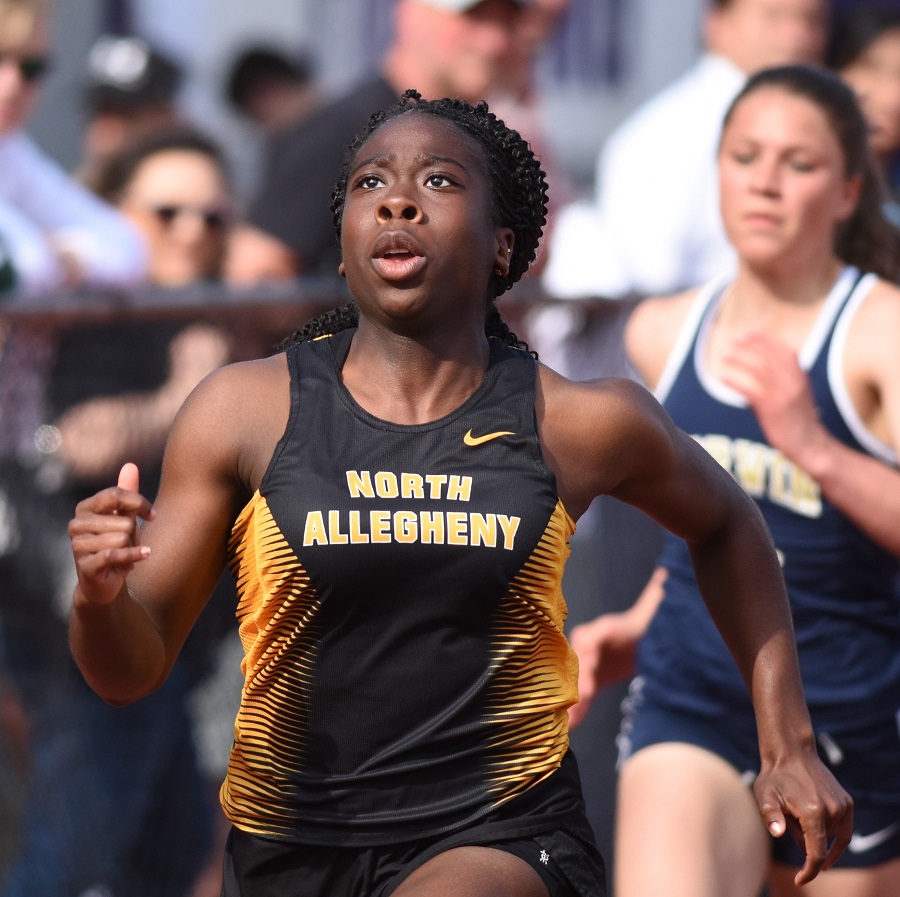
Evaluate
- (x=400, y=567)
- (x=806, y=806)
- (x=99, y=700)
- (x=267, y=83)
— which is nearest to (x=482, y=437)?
(x=400, y=567)

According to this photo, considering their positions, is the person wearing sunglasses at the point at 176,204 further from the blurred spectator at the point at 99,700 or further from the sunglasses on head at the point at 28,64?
the blurred spectator at the point at 99,700

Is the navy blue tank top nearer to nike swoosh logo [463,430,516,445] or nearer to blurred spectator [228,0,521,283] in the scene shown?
nike swoosh logo [463,430,516,445]

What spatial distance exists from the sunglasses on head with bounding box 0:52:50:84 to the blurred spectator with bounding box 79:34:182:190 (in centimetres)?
202

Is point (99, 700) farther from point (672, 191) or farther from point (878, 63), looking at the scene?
point (878, 63)

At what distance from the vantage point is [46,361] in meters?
4.93

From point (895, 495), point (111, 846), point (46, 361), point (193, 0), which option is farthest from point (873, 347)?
point (193, 0)

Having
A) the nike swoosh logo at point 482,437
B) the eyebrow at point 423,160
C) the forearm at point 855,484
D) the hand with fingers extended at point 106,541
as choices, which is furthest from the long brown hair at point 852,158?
the hand with fingers extended at point 106,541

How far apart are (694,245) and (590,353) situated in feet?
3.21

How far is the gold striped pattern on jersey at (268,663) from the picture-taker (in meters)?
3.01

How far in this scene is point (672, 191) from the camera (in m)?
6.48

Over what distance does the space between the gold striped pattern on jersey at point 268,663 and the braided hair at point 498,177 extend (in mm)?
587

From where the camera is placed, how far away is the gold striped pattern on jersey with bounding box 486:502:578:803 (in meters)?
3.05

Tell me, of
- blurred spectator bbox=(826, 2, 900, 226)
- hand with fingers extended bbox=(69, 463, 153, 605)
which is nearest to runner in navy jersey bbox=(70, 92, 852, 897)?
hand with fingers extended bbox=(69, 463, 153, 605)

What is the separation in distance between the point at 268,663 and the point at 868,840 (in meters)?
1.98
